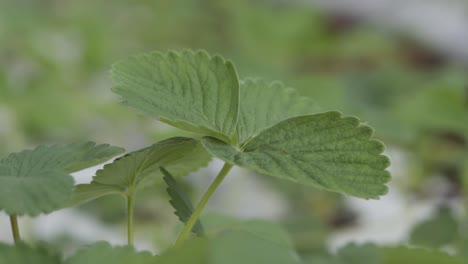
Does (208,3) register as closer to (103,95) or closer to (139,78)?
(103,95)

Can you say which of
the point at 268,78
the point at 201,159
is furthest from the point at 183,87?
the point at 268,78

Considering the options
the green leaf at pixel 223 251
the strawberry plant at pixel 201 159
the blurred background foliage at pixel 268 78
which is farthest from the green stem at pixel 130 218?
the blurred background foliage at pixel 268 78

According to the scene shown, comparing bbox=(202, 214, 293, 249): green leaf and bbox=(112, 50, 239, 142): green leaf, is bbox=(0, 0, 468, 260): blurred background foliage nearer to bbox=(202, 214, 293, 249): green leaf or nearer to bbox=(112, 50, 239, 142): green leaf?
bbox=(202, 214, 293, 249): green leaf

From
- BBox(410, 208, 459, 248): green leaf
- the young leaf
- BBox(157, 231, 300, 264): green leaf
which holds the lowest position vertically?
BBox(157, 231, 300, 264): green leaf

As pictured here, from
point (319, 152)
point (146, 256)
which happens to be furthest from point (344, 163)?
point (146, 256)

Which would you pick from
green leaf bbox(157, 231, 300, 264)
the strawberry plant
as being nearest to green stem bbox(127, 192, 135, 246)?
the strawberry plant

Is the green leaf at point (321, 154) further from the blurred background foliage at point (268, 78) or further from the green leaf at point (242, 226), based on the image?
the blurred background foliage at point (268, 78)

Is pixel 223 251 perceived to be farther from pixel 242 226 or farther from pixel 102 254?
pixel 242 226
